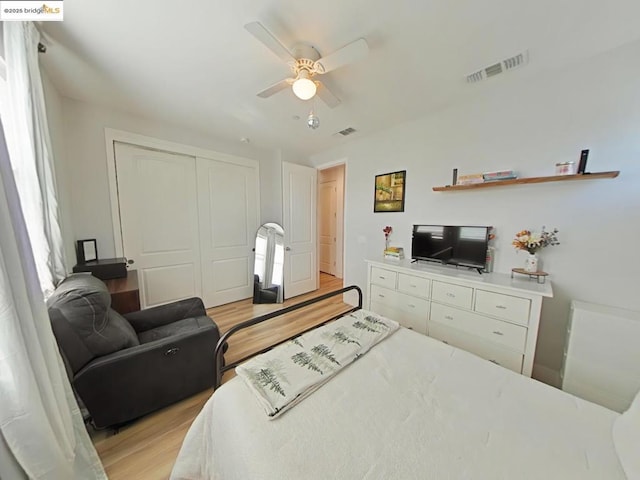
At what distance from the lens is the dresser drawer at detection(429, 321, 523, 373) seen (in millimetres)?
1746

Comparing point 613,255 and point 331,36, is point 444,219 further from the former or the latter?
point 331,36

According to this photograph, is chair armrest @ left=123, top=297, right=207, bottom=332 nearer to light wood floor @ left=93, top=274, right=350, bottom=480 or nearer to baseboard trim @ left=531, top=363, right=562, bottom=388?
light wood floor @ left=93, top=274, right=350, bottom=480

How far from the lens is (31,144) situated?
144 centimetres

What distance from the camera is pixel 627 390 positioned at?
4.62 feet

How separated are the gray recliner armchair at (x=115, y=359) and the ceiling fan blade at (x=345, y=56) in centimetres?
210

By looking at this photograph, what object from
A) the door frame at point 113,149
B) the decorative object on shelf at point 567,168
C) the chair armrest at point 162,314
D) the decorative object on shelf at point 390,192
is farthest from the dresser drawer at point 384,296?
the door frame at point 113,149

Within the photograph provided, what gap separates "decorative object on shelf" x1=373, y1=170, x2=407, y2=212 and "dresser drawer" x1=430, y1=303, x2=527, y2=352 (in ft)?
4.41

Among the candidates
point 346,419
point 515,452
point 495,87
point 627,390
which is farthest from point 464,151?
point 346,419

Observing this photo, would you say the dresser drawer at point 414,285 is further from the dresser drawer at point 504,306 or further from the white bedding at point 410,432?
the white bedding at point 410,432

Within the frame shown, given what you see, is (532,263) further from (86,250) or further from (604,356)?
(86,250)

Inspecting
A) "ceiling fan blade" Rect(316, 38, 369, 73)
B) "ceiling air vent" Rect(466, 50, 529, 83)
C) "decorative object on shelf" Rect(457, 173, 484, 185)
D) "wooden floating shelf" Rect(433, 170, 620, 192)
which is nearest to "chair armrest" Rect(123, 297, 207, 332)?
"ceiling fan blade" Rect(316, 38, 369, 73)

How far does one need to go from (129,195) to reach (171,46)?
188 cm

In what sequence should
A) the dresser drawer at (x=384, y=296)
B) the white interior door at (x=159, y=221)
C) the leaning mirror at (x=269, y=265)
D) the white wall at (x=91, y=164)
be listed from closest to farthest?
the white wall at (x=91, y=164) → the dresser drawer at (x=384, y=296) → the white interior door at (x=159, y=221) → the leaning mirror at (x=269, y=265)

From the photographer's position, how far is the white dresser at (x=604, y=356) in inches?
55.5
